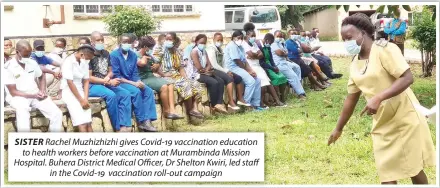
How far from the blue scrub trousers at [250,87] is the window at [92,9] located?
2547mm

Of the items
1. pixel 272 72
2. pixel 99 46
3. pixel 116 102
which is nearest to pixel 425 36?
pixel 272 72

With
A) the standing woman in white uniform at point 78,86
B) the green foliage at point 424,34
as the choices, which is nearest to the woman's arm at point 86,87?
the standing woman in white uniform at point 78,86

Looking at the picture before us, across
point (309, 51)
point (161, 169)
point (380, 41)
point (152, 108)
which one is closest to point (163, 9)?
point (152, 108)

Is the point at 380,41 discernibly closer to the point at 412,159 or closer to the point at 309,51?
the point at 412,159

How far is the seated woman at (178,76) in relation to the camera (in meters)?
7.25

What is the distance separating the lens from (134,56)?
6.70 meters

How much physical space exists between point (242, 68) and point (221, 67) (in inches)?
12.4

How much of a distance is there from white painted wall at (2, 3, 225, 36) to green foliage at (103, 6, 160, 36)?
97mm

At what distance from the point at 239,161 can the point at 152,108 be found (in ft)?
6.38

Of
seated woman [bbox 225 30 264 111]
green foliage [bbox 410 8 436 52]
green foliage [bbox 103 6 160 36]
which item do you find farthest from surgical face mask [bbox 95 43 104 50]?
green foliage [bbox 410 8 436 52]

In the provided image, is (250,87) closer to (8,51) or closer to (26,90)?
(26,90)

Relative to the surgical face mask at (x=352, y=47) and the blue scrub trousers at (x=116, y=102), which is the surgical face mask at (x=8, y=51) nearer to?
the blue scrub trousers at (x=116, y=102)

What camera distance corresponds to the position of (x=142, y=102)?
6762 millimetres

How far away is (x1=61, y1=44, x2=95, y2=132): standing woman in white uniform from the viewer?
5926mm
